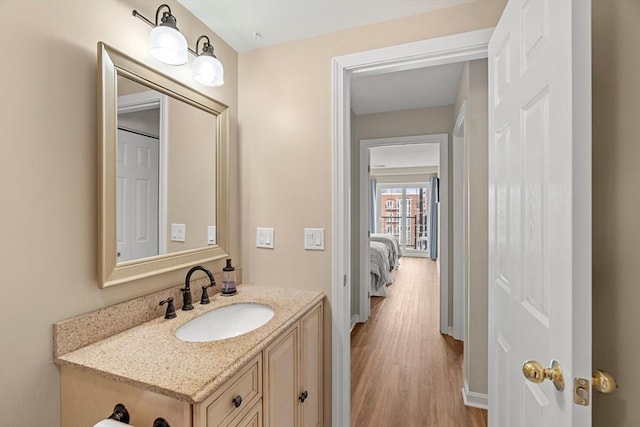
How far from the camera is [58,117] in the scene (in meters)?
0.99

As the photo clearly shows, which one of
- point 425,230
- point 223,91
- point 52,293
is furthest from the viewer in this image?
point 425,230

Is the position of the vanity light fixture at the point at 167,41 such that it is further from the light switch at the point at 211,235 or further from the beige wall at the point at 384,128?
the beige wall at the point at 384,128

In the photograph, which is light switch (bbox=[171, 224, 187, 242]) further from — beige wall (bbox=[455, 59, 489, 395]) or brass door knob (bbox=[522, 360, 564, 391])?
beige wall (bbox=[455, 59, 489, 395])

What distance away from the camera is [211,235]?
1.67m

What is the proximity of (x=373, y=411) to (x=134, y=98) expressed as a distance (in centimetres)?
227

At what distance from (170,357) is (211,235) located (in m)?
0.80

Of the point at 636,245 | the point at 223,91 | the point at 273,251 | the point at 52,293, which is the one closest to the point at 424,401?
the point at 273,251

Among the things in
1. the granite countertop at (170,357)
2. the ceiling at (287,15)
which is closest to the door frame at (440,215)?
the ceiling at (287,15)

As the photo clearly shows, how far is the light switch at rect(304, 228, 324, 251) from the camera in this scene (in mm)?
1690

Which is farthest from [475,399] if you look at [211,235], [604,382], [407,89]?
[407,89]

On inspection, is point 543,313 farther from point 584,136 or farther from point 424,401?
point 424,401

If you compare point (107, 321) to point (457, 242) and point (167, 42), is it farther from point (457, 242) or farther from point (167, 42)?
point (457, 242)

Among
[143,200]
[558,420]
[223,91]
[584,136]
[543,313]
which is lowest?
[558,420]

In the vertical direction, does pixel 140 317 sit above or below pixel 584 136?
below
